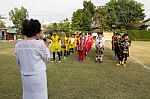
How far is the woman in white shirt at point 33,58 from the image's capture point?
4.44 metres

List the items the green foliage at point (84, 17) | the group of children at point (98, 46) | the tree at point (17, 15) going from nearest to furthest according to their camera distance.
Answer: the group of children at point (98, 46) < the green foliage at point (84, 17) < the tree at point (17, 15)

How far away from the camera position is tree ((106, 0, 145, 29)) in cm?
7675

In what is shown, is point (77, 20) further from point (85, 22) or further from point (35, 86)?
point (35, 86)

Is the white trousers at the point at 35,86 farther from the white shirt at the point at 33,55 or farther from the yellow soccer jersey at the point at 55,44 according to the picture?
the yellow soccer jersey at the point at 55,44

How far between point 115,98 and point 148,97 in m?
0.82

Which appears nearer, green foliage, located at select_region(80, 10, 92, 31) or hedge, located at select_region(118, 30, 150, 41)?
hedge, located at select_region(118, 30, 150, 41)

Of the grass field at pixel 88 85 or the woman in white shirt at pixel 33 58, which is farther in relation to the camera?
the grass field at pixel 88 85

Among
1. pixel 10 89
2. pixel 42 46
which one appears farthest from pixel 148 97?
pixel 42 46

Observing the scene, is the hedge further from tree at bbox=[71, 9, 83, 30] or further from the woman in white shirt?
the woman in white shirt

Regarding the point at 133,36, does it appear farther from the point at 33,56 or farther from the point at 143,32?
the point at 33,56

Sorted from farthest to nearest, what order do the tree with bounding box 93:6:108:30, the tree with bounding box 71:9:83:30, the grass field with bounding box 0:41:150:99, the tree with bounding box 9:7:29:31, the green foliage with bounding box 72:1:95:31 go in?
1. the tree with bounding box 9:7:29:31
2. the tree with bounding box 93:6:108:30
3. the tree with bounding box 71:9:83:30
4. the green foliage with bounding box 72:1:95:31
5. the grass field with bounding box 0:41:150:99

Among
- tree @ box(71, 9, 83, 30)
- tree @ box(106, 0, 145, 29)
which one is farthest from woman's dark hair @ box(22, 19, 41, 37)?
tree @ box(106, 0, 145, 29)

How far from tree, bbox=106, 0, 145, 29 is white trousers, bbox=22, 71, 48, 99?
238ft

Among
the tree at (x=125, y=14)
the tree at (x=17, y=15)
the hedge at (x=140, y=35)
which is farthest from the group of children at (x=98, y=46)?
the tree at (x=17, y=15)
